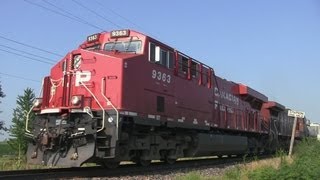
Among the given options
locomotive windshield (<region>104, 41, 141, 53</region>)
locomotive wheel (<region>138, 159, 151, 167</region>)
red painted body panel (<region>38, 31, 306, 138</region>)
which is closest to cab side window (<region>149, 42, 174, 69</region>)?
red painted body panel (<region>38, 31, 306, 138</region>)

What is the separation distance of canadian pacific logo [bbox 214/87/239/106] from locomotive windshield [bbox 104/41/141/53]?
6.84 m

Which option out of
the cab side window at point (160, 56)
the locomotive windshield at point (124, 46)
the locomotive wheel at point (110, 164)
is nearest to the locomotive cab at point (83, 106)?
the locomotive windshield at point (124, 46)

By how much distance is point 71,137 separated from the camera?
1220cm

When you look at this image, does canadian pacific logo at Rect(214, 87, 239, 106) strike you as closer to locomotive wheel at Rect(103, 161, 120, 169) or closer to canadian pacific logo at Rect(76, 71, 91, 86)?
locomotive wheel at Rect(103, 161, 120, 169)

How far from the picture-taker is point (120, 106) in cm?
1266

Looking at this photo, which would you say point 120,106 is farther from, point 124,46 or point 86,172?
point 124,46

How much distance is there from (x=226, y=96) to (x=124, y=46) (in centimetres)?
876

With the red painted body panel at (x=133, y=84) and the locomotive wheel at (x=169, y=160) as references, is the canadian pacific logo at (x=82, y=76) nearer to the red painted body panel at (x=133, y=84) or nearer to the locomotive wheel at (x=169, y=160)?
the red painted body panel at (x=133, y=84)

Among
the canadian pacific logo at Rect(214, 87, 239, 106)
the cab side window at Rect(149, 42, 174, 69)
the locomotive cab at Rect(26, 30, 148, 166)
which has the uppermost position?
the cab side window at Rect(149, 42, 174, 69)

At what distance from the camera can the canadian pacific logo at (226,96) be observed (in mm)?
20234

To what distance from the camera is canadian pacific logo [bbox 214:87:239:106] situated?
20.2 meters

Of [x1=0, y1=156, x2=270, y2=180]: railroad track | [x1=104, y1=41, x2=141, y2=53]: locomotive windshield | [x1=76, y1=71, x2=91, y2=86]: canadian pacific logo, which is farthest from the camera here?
[x1=104, y1=41, x2=141, y2=53]: locomotive windshield

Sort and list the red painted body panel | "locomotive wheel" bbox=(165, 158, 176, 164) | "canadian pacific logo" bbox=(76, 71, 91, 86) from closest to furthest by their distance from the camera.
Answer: the red painted body panel, "canadian pacific logo" bbox=(76, 71, 91, 86), "locomotive wheel" bbox=(165, 158, 176, 164)

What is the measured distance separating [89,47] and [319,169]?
8142 millimetres
